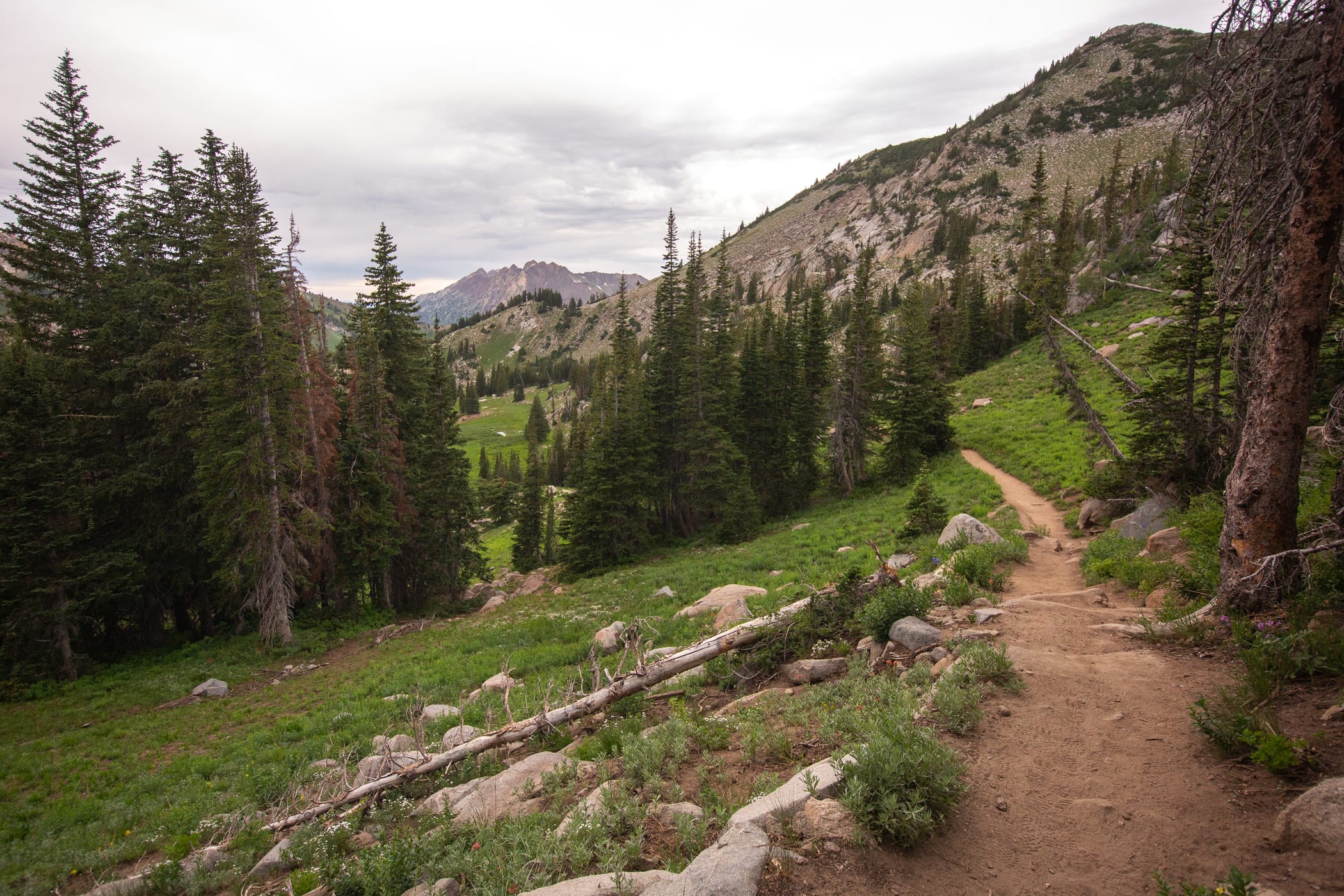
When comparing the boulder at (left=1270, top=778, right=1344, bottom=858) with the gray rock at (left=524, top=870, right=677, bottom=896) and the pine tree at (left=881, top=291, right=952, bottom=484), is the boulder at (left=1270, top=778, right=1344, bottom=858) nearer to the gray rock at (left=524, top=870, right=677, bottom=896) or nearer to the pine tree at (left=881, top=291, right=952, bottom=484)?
the gray rock at (left=524, top=870, right=677, bottom=896)

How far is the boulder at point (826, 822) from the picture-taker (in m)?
4.42

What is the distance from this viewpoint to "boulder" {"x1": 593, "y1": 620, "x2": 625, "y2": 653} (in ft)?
49.1

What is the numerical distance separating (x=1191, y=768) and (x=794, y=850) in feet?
11.8

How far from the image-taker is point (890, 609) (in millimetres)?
9023

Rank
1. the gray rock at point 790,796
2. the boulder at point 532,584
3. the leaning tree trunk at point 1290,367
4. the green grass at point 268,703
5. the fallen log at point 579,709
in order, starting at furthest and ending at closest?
the boulder at point 532,584, the green grass at point 268,703, the fallen log at point 579,709, the leaning tree trunk at point 1290,367, the gray rock at point 790,796

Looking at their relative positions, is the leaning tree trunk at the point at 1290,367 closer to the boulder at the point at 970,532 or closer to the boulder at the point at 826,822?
the boulder at the point at 826,822

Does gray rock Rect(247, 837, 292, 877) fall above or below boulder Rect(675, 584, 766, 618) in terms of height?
above

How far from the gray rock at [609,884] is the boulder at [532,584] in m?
28.1

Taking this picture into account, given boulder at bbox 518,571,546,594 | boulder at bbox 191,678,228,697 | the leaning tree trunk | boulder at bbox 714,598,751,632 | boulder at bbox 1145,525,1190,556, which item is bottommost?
boulder at bbox 518,571,546,594

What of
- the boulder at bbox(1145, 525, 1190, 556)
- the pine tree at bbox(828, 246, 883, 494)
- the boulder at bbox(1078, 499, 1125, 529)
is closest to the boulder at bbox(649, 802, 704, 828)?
the boulder at bbox(1145, 525, 1190, 556)

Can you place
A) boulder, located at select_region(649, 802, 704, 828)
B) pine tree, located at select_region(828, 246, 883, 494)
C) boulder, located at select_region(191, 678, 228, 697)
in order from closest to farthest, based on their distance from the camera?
boulder, located at select_region(649, 802, 704, 828) → boulder, located at select_region(191, 678, 228, 697) → pine tree, located at select_region(828, 246, 883, 494)

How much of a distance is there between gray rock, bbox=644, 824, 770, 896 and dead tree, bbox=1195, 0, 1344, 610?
6661 millimetres

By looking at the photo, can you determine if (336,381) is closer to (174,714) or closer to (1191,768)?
(174,714)

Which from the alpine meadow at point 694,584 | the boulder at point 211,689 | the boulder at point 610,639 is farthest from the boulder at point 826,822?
the boulder at point 211,689
